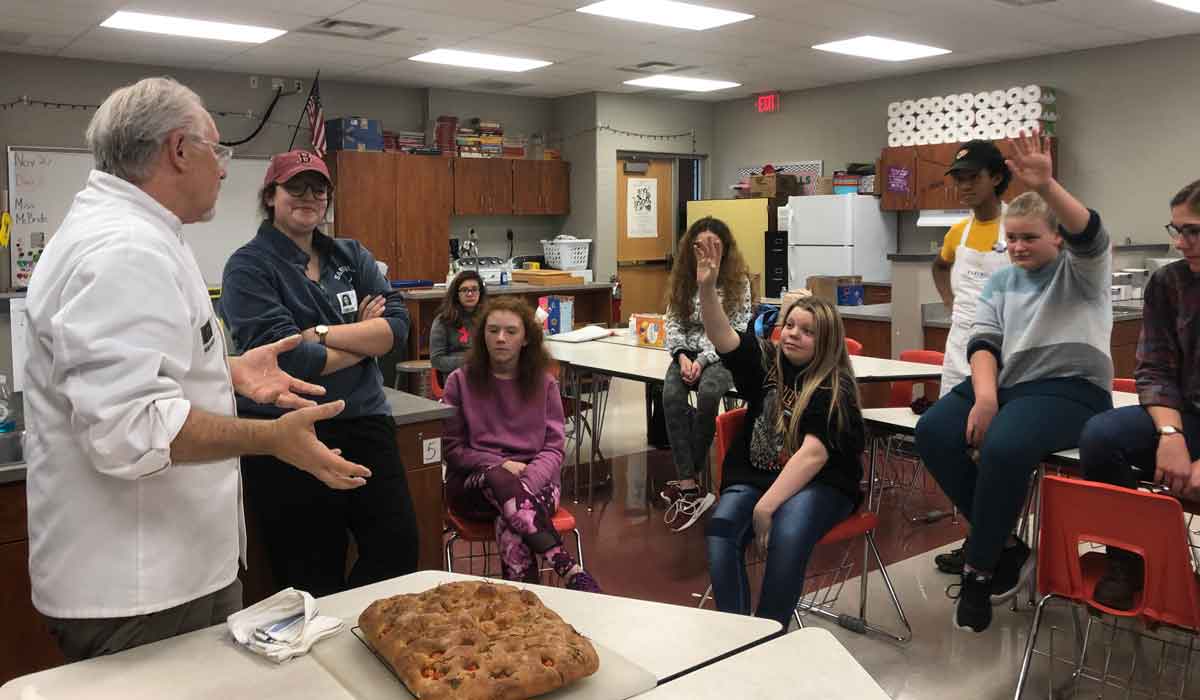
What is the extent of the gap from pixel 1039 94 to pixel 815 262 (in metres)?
2.36

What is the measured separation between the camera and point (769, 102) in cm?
991

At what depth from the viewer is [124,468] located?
1.41 m

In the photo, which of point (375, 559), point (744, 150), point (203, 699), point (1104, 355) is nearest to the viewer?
point (203, 699)

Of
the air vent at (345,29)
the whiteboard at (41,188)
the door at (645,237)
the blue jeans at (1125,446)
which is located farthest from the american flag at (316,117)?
the blue jeans at (1125,446)

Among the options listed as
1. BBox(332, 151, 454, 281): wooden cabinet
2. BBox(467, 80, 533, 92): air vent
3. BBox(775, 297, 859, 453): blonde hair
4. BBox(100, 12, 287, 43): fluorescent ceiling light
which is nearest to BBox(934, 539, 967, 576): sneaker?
BBox(775, 297, 859, 453): blonde hair

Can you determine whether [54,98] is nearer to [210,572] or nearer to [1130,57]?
[210,572]

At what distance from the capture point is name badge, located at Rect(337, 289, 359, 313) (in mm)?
2496

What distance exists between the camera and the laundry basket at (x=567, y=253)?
9.59 metres

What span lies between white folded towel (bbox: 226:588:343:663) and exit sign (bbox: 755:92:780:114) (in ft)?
29.7

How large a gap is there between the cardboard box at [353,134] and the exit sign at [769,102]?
3.85m

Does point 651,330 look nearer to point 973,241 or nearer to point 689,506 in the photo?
point 689,506

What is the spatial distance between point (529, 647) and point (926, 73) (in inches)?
333

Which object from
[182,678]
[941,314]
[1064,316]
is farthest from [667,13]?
[182,678]

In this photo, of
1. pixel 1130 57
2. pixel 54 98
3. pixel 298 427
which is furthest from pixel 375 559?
pixel 1130 57
